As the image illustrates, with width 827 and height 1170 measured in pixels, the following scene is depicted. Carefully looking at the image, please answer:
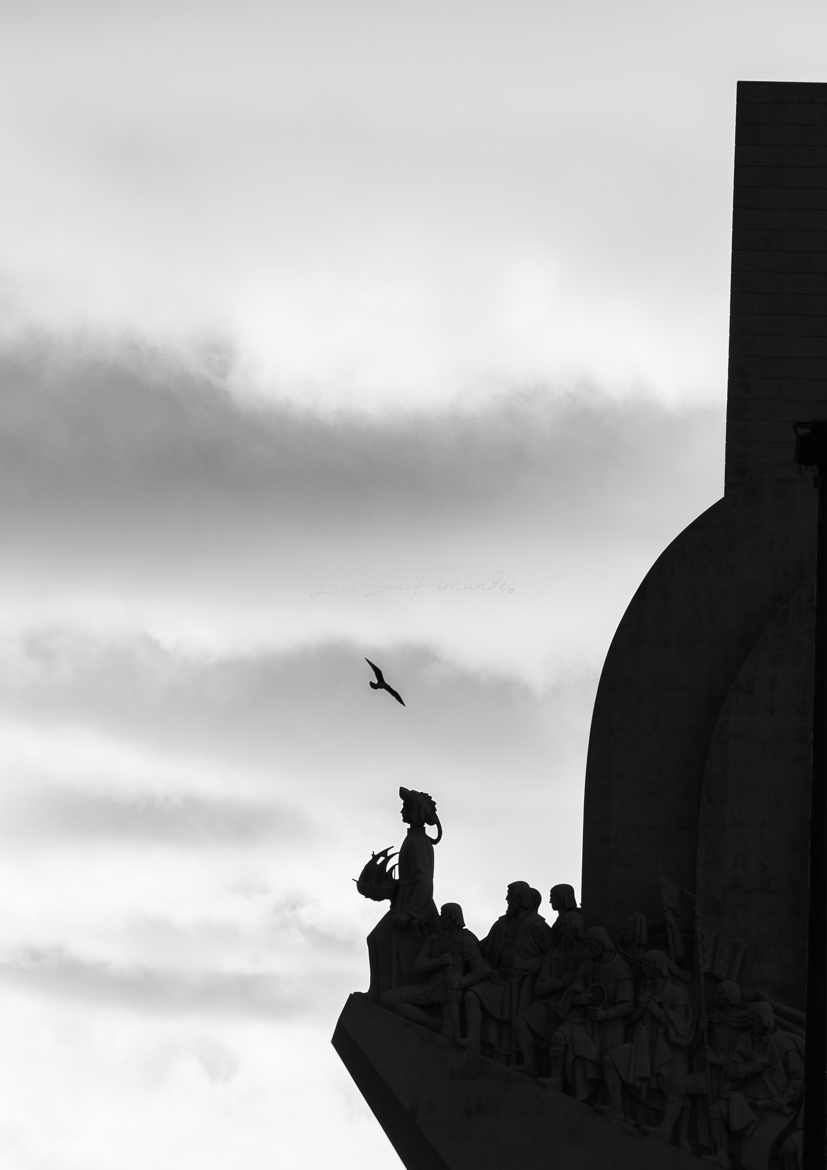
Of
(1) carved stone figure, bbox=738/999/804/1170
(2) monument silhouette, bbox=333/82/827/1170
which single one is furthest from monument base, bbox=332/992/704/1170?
(1) carved stone figure, bbox=738/999/804/1170

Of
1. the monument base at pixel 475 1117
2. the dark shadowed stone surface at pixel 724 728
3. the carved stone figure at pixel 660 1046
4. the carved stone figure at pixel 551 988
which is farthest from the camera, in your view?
the dark shadowed stone surface at pixel 724 728

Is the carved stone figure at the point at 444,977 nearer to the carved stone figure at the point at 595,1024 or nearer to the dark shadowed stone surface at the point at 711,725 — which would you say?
the carved stone figure at the point at 595,1024

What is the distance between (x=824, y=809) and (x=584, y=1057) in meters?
5.27

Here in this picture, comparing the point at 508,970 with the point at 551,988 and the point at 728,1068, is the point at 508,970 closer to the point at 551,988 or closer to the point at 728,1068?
the point at 551,988

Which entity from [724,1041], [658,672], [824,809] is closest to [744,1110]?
[724,1041]

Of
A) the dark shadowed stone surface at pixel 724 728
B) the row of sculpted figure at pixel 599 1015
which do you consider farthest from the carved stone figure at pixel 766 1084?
the dark shadowed stone surface at pixel 724 728

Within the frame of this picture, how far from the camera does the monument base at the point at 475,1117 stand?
73.6ft

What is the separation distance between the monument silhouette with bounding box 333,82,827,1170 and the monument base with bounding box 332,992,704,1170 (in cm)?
2

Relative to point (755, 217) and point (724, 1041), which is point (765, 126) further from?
point (724, 1041)

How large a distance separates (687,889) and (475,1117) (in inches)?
106

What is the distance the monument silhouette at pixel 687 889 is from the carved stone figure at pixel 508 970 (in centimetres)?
2

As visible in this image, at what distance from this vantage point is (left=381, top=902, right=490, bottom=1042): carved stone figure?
22844 mm

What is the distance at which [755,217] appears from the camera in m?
26.3

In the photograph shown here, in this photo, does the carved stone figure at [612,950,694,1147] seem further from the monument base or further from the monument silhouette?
the monument base
